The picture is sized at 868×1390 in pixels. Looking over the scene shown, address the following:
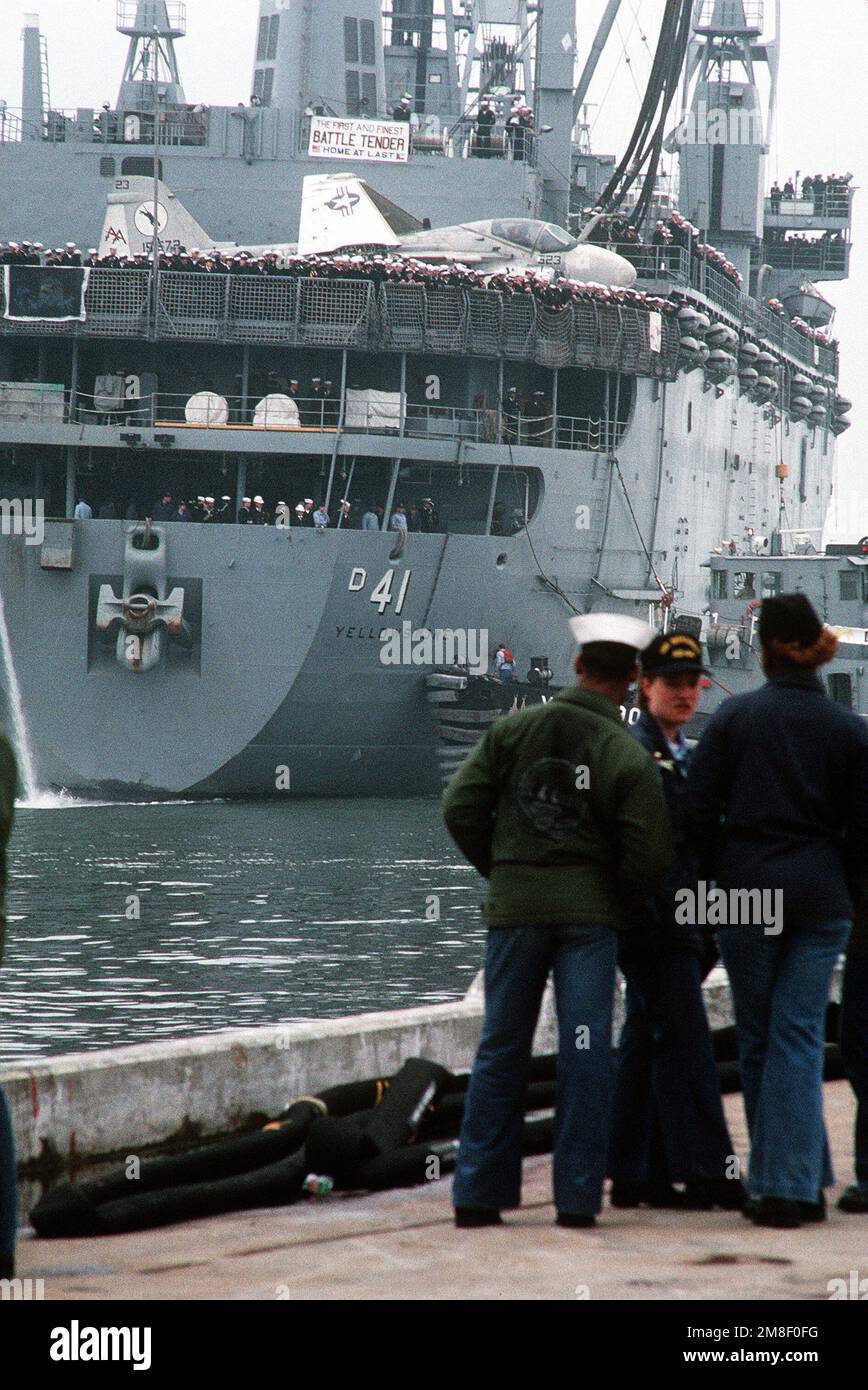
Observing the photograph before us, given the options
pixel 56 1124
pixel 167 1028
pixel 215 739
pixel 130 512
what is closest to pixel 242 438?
pixel 130 512

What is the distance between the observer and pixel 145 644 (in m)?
35.5

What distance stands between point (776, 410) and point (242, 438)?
25.8 m

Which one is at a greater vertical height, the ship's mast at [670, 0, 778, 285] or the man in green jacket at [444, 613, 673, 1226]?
the ship's mast at [670, 0, 778, 285]

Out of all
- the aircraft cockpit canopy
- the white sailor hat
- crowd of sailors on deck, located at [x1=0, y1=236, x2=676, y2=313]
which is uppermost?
the aircraft cockpit canopy

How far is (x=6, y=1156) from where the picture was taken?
19.0 feet

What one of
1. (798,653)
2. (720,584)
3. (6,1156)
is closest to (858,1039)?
(798,653)

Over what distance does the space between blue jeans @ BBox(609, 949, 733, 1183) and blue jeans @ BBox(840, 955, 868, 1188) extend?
437mm

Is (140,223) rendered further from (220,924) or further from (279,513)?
(220,924)

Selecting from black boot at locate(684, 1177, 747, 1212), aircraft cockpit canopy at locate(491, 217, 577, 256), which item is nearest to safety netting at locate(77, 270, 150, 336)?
aircraft cockpit canopy at locate(491, 217, 577, 256)

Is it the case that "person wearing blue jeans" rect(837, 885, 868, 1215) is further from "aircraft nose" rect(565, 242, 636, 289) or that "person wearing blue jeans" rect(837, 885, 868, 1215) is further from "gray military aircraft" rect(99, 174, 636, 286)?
"aircraft nose" rect(565, 242, 636, 289)

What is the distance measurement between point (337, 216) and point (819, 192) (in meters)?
28.8

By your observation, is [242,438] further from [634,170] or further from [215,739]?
[634,170]

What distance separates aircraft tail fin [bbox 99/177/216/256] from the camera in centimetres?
3969

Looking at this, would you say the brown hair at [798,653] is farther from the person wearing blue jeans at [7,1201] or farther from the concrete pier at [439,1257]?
the person wearing blue jeans at [7,1201]
